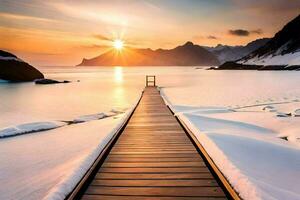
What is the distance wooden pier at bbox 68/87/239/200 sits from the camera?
12.7ft

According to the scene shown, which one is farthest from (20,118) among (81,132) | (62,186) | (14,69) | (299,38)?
(299,38)

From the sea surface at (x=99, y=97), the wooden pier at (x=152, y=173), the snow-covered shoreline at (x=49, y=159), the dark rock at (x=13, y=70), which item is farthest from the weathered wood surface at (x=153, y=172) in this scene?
the dark rock at (x=13, y=70)

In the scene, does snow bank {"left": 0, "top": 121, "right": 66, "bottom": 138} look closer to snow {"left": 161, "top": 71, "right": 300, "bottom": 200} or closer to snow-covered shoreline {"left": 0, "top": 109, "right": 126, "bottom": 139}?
snow-covered shoreline {"left": 0, "top": 109, "right": 126, "bottom": 139}

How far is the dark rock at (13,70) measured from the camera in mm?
51906

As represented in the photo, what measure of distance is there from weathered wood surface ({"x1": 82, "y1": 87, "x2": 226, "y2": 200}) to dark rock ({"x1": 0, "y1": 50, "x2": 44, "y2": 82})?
2019 inches

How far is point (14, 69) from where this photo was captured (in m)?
53.3

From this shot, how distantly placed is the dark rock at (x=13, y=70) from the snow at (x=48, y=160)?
45648 millimetres

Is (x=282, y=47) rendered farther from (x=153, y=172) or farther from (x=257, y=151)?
(x=153, y=172)

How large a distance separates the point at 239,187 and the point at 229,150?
361cm

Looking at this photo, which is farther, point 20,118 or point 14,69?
point 14,69

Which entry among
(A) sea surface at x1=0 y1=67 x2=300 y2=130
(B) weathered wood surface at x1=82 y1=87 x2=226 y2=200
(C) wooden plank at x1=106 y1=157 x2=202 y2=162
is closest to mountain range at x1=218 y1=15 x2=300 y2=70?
(A) sea surface at x1=0 y1=67 x2=300 y2=130

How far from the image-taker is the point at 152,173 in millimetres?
4656

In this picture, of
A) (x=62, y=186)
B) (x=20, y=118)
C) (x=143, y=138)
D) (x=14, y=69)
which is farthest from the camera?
(x=14, y=69)

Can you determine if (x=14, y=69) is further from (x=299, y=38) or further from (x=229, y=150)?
(x=299, y=38)
